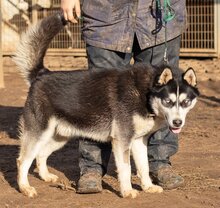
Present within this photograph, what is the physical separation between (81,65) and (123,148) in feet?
27.8

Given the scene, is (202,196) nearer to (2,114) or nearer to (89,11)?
(89,11)

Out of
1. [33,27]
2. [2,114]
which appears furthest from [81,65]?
[33,27]

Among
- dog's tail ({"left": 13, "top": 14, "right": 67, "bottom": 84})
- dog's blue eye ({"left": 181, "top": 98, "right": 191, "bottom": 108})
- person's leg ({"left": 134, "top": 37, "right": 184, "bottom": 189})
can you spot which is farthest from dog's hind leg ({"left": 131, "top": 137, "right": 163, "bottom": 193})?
dog's tail ({"left": 13, "top": 14, "right": 67, "bottom": 84})

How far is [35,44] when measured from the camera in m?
5.33

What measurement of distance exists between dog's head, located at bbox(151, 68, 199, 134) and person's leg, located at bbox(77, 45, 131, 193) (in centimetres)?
52

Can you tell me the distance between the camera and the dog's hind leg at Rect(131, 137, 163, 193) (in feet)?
16.8

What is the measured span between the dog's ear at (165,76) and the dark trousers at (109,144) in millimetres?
442

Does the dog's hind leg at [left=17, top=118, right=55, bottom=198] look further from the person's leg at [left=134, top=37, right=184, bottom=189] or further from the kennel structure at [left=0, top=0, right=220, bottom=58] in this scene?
the kennel structure at [left=0, top=0, right=220, bottom=58]

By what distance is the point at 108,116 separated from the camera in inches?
194

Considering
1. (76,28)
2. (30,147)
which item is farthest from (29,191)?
(76,28)

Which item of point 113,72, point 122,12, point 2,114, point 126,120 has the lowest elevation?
point 2,114

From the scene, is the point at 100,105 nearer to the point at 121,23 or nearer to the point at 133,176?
the point at 121,23

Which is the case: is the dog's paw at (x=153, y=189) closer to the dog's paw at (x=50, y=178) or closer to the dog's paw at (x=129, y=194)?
the dog's paw at (x=129, y=194)

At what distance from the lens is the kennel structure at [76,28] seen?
1302 centimetres
